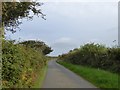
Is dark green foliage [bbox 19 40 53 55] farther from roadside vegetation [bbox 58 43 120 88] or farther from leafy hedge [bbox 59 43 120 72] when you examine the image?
leafy hedge [bbox 59 43 120 72]

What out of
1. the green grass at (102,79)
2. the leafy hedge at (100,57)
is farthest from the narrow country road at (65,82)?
the leafy hedge at (100,57)

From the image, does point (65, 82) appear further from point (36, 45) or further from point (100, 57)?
point (36, 45)

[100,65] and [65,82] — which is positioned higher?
[65,82]

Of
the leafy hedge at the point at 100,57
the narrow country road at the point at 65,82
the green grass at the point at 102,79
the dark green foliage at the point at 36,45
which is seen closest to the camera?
the green grass at the point at 102,79

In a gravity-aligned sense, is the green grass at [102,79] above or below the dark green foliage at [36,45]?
below

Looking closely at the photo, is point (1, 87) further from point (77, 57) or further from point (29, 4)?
point (77, 57)

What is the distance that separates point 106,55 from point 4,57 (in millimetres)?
21890

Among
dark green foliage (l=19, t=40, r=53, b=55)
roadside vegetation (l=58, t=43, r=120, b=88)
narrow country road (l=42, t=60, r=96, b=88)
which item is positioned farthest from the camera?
dark green foliage (l=19, t=40, r=53, b=55)

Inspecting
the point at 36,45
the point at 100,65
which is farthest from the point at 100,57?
the point at 36,45

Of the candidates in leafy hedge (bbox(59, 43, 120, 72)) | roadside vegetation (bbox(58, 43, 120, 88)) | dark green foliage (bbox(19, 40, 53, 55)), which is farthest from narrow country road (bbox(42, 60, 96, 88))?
leafy hedge (bbox(59, 43, 120, 72))

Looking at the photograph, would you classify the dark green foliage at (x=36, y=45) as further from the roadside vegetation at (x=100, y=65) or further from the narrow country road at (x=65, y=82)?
the roadside vegetation at (x=100, y=65)

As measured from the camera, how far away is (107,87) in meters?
17.6

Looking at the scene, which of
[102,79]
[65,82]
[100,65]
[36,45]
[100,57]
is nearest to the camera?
[65,82]

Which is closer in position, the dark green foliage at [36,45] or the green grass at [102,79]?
the green grass at [102,79]
